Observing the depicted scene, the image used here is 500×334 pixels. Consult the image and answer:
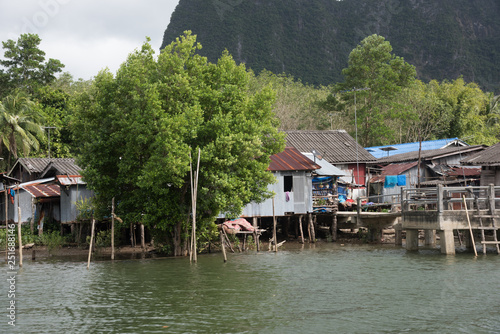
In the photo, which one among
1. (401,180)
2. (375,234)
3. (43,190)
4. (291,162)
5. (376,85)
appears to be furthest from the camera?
(376,85)

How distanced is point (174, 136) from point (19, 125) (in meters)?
22.6

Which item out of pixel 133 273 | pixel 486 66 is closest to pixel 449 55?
pixel 486 66

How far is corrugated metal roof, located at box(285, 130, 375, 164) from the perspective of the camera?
40250 millimetres

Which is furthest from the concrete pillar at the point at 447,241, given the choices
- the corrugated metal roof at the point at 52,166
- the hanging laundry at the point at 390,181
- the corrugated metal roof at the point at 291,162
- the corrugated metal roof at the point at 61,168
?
the corrugated metal roof at the point at 61,168

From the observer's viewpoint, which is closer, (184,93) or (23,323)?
(23,323)

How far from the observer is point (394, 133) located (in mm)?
58969

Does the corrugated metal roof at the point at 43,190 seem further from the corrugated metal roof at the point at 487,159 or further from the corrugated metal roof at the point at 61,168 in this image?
the corrugated metal roof at the point at 487,159

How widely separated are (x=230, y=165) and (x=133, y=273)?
243 inches

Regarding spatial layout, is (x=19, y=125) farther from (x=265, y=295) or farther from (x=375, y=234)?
(x=265, y=295)

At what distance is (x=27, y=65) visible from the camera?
4725 centimetres

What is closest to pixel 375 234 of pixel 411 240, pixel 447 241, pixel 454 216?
pixel 411 240

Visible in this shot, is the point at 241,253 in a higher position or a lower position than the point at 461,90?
lower

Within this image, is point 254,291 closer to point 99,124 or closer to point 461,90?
point 99,124

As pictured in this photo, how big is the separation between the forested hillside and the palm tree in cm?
6219
